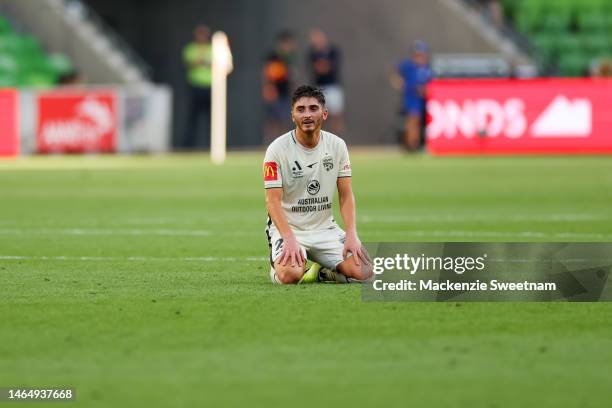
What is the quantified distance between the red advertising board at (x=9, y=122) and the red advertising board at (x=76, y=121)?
0.54m

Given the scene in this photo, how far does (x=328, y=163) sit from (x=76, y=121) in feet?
72.6

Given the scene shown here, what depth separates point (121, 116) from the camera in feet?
103

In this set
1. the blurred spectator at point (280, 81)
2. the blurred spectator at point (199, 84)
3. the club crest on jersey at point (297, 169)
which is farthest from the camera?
the blurred spectator at point (280, 81)

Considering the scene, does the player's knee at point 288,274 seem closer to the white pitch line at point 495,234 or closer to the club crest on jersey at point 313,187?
the club crest on jersey at point 313,187

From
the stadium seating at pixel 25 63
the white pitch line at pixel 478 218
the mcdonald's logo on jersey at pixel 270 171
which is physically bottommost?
the white pitch line at pixel 478 218

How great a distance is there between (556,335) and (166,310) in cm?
226

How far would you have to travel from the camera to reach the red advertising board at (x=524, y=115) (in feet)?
97.1

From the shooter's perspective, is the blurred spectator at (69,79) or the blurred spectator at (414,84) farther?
the blurred spectator at (69,79)

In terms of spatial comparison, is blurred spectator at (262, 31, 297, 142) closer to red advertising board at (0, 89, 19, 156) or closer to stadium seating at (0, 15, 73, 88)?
stadium seating at (0, 15, 73, 88)

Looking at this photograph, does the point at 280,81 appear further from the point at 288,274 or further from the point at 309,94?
the point at 288,274

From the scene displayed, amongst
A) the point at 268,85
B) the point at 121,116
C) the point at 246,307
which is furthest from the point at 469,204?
the point at 268,85

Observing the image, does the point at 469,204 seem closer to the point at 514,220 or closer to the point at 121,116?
the point at 514,220

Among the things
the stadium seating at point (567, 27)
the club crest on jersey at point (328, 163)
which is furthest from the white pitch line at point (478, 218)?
the stadium seating at point (567, 27)

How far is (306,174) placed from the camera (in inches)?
380
